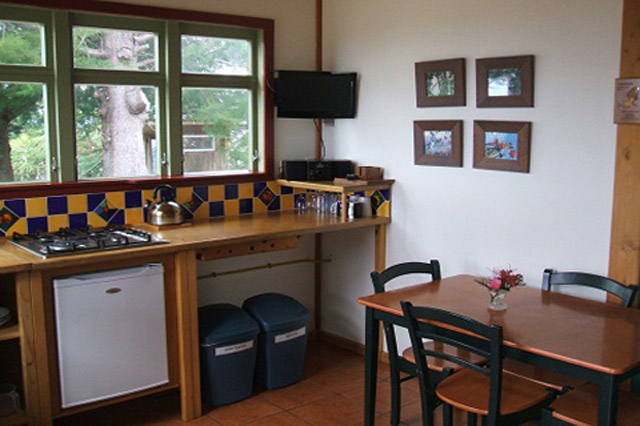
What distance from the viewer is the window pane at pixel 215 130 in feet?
14.0

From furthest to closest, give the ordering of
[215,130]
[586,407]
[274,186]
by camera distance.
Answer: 1. [274,186]
2. [215,130]
3. [586,407]

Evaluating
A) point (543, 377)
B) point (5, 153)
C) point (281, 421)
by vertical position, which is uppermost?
point (5, 153)

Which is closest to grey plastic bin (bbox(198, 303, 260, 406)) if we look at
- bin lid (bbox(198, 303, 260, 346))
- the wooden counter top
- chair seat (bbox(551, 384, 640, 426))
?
bin lid (bbox(198, 303, 260, 346))

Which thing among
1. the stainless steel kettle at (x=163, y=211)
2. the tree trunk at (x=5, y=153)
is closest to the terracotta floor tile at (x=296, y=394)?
the stainless steel kettle at (x=163, y=211)

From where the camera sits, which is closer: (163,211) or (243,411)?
(243,411)

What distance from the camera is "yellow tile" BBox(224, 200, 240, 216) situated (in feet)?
14.5

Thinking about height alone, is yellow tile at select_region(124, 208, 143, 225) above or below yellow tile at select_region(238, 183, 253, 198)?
below

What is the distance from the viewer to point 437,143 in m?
4.06

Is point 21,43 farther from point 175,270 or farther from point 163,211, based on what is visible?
point 175,270

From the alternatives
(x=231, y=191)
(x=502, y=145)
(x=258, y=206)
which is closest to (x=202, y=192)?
(x=231, y=191)

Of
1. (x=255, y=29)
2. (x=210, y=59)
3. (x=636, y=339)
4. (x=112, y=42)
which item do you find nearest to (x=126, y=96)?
(x=112, y=42)

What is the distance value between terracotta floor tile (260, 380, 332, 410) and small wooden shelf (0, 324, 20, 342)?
4.69 ft

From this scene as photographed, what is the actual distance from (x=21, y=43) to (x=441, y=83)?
227 cm

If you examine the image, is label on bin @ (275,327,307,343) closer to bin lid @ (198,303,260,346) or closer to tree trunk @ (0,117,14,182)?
bin lid @ (198,303,260,346)
